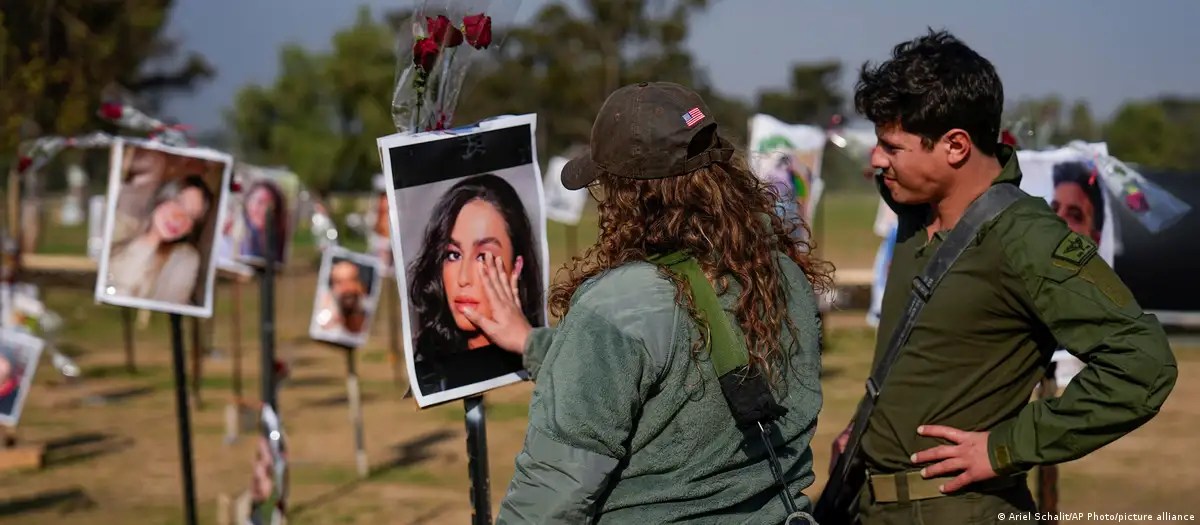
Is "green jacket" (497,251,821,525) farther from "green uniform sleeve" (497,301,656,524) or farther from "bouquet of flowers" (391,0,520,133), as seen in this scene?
"bouquet of flowers" (391,0,520,133)

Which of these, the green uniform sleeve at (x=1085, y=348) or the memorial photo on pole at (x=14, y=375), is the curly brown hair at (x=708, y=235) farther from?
the memorial photo on pole at (x=14, y=375)

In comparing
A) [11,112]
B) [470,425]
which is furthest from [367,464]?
[470,425]

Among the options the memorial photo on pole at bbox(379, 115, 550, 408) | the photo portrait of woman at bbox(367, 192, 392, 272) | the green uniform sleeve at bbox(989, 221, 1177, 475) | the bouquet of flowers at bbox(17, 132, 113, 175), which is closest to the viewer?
the green uniform sleeve at bbox(989, 221, 1177, 475)

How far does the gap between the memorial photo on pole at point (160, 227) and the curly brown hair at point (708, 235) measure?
3.44 metres

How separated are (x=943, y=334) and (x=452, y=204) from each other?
3.96 ft

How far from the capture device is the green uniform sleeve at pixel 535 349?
2.81 metres

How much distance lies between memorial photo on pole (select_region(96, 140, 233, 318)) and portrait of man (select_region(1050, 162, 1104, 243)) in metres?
3.21

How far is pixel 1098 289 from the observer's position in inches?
93.2

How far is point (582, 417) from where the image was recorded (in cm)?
197

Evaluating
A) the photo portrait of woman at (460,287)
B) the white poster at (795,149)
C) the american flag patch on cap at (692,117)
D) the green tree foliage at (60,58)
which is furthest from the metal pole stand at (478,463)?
the white poster at (795,149)

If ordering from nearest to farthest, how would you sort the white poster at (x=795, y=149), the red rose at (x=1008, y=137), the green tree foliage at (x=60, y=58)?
the red rose at (x=1008, y=137) < the green tree foliage at (x=60, y=58) < the white poster at (x=795, y=149)

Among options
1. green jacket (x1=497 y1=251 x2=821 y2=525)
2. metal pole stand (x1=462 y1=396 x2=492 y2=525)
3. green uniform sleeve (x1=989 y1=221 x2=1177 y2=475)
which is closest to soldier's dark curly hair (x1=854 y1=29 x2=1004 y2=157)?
green uniform sleeve (x1=989 y1=221 x2=1177 y2=475)

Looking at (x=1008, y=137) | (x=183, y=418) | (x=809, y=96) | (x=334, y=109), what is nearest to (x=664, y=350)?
(x=1008, y=137)

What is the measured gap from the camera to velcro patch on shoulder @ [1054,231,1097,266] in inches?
93.9
